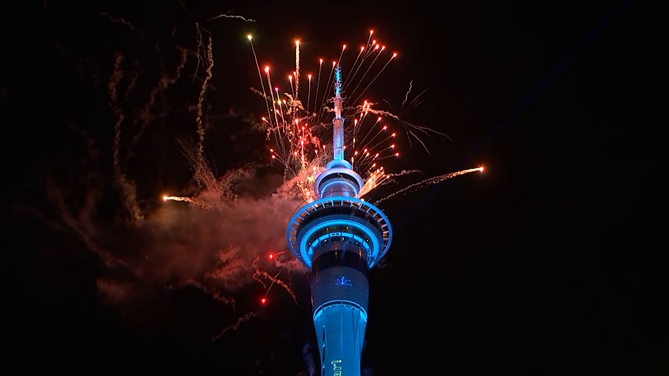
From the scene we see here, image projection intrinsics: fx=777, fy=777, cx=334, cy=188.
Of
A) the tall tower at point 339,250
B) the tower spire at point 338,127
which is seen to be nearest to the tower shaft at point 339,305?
the tall tower at point 339,250

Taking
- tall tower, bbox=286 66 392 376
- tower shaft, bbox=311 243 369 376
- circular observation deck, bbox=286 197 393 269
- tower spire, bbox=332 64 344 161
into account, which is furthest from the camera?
tower spire, bbox=332 64 344 161

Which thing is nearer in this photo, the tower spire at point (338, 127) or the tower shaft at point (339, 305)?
the tower shaft at point (339, 305)

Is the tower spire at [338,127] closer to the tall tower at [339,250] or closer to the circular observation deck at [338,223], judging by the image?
the tall tower at [339,250]

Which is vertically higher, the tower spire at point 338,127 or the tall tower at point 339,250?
the tower spire at point 338,127

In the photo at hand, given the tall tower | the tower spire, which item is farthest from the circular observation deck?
the tower spire

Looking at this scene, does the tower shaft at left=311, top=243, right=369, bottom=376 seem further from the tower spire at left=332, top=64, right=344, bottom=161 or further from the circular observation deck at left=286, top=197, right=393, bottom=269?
the tower spire at left=332, top=64, right=344, bottom=161

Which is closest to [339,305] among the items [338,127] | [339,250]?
[339,250]

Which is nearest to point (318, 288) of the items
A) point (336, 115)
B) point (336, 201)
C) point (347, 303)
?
point (347, 303)

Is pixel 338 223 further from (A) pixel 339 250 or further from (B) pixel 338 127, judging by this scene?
(B) pixel 338 127
